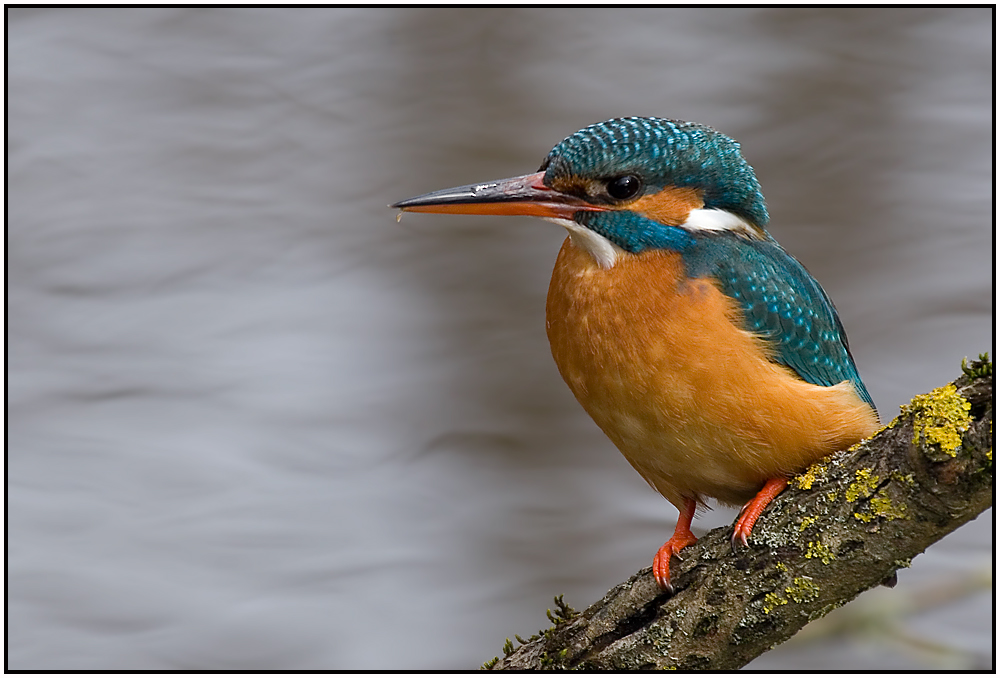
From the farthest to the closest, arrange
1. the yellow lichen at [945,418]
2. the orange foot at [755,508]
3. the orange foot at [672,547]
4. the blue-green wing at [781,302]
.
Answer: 1. the blue-green wing at [781,302]
2. the orange foot at [672,547]
3. the orange foot at [755,508]
4. the yellow lichen at [945,418]

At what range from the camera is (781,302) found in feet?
9.34

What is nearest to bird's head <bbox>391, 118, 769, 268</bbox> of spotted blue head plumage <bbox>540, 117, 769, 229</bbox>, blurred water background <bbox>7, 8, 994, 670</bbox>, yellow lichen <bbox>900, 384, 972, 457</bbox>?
spotted blue head plumage <bbox>540, 117, 769, 229</bbox>

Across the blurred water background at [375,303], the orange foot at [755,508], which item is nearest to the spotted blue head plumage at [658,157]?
the orange foot at [755,508]

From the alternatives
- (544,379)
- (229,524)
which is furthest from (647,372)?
(229,524)

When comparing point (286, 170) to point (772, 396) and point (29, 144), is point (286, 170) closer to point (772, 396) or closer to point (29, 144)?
point (29, 144)

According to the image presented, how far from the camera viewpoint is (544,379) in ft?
18.6

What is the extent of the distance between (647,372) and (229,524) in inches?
130

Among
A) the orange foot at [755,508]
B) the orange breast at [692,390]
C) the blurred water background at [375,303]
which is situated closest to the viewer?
the orange foot at [755,508]

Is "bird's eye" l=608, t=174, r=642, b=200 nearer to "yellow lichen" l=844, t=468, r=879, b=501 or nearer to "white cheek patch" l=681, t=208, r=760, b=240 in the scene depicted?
"white cheek patch" l=681, t=208, r=760, b=240

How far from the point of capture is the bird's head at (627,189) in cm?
287

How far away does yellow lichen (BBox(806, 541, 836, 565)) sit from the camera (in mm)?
2262

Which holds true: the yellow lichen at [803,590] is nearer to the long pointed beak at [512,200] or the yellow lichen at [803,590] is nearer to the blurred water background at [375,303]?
the long pointed beak at [512,200]

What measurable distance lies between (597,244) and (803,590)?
1053 millimetres

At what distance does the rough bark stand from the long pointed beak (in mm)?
890
